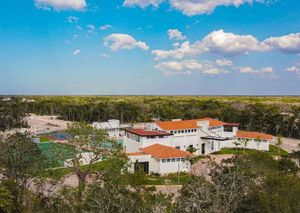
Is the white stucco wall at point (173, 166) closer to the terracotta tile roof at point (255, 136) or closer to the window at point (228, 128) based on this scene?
the terracotta tile roof at point (255, 136)

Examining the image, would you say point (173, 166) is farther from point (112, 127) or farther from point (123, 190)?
point (112, 127)

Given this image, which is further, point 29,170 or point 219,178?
point 29,170

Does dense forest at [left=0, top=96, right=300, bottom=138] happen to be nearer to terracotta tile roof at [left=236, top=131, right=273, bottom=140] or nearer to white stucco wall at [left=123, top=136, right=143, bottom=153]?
terracotta tile roof at [left=236, top=131, right=273, bottom=140]

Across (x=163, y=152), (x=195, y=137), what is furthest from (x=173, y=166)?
(x=195, y=137)

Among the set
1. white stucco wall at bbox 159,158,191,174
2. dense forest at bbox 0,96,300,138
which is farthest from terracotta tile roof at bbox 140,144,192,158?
dense forest at bbox 0,96,300,138

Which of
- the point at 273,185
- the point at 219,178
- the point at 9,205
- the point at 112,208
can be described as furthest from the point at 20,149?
the point at 273,185

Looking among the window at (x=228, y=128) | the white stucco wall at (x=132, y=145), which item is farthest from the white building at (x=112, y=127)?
the window at (x=228, y=128)

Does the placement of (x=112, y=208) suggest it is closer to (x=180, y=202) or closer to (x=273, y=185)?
(x=180, y=202)
